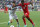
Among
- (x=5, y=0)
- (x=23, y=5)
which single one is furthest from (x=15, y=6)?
(x=5, y=0)

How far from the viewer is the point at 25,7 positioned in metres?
9.05

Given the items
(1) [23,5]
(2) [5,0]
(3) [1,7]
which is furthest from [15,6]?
(2) [5,0]

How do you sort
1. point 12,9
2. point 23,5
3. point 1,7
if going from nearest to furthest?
point 23,5 → point 12,9 → point 1,7

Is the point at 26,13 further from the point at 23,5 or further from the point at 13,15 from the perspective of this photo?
the point at 13,15

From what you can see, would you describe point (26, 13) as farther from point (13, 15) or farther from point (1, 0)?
point (1, 0)

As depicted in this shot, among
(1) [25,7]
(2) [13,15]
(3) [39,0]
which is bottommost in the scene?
(3) [39,0]

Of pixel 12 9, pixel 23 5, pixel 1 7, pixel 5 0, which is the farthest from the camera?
pixel 5 0

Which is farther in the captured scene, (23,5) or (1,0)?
(1,0)

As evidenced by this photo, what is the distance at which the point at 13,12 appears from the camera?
32.9 feet

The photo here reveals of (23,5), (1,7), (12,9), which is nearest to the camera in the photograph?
(23,5)

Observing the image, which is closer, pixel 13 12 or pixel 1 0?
pixel 13 12

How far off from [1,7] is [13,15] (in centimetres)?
2641

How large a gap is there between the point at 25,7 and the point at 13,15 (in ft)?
4.51

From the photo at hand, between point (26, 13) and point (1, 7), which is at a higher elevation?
point (26, 13)
